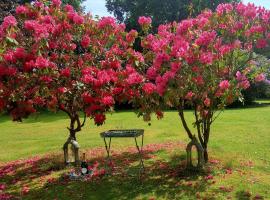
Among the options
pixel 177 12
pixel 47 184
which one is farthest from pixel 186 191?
pixel 177 12

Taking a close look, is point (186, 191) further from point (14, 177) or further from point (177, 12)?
point (177, 12)

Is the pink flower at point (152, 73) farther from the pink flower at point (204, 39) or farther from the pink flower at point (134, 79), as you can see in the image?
the pink flower at point (204, 39)

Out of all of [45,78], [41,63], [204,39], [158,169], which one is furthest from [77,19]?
[158,169]

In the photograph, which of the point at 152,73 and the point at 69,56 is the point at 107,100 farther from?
the point at 69,56

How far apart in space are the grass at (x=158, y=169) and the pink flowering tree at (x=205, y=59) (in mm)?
1369

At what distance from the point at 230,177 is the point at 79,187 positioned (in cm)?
342

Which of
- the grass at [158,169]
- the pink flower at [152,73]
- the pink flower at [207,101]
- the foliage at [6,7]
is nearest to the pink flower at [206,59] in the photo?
the pink flower at [152,73]

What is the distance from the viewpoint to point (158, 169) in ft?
33.2

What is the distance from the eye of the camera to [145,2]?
43375 millimetres

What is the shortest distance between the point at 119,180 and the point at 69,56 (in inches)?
130

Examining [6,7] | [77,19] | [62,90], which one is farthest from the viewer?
[6,7]

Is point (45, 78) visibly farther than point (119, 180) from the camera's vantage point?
No

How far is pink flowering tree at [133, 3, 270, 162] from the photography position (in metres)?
8.35

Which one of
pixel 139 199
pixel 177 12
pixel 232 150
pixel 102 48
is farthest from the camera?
pixel 177 12
